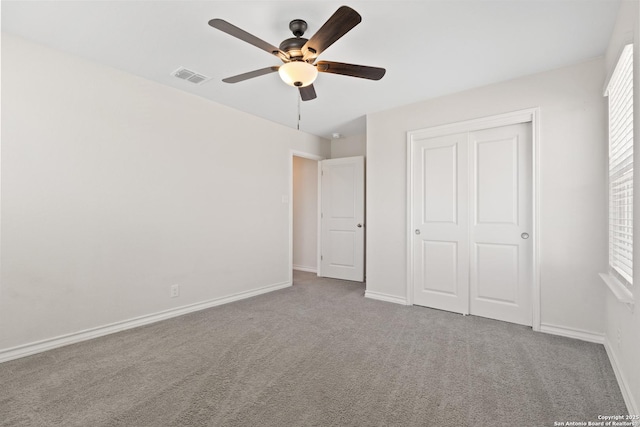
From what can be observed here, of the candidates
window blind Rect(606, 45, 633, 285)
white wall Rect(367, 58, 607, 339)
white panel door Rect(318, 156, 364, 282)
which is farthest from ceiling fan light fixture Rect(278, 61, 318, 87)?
white panel door Rect(318, 156, 364, 282)

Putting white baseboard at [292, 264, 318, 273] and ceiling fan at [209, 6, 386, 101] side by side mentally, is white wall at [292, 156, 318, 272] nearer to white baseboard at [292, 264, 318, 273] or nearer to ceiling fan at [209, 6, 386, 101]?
white baseboard at [292, 264, 318, 273]

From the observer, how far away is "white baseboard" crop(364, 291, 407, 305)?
148 inches

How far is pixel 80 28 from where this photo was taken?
7.39 feet

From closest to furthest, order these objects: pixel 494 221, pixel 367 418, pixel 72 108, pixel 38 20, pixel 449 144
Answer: pixel 367 418 < pixel 38 20 < pixel 72 108 < pixel 494 221 < pixel 449 144

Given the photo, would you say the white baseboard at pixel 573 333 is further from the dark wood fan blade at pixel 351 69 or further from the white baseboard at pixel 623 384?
the dark wood fan blade at pixel 351 69

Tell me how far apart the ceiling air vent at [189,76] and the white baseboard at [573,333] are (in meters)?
4.02

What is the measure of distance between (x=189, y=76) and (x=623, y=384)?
4073 millimetres

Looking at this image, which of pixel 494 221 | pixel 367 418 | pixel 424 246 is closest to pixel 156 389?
pixel 367 418

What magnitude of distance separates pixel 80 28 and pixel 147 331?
2.53 metres

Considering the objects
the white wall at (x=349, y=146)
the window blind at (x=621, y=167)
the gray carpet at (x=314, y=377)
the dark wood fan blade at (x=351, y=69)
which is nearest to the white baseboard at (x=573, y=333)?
the gray carpet at (x=314, y=377)

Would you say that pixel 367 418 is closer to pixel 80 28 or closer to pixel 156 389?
pixel 156 389

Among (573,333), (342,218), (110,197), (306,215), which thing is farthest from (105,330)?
(573,333)

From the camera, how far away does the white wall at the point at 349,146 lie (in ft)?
17.2

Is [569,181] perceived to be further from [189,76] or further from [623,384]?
[189,76]
